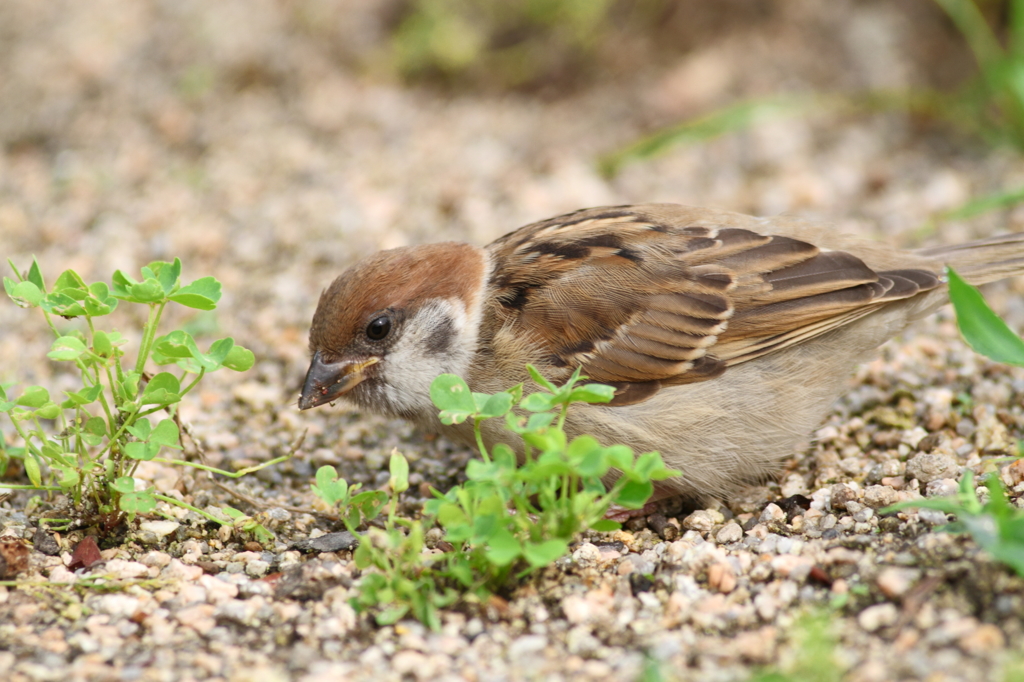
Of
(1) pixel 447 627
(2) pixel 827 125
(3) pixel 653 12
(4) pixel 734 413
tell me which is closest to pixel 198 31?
(3) pixel 653 12

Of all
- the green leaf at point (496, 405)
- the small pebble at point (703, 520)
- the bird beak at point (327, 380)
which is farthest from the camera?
the bird beak at point (327, 380)

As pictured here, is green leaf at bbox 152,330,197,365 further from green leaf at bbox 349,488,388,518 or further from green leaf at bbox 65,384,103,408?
green leaf at bbox 349,488,388,518

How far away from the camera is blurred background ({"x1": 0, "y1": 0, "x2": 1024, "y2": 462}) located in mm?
5410

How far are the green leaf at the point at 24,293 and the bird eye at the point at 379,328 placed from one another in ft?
3.77

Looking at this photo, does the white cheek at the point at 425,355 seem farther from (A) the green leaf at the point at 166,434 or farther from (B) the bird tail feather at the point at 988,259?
(B) the bird tail feather at the point at 988,259

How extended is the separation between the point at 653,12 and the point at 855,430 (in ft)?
13.1

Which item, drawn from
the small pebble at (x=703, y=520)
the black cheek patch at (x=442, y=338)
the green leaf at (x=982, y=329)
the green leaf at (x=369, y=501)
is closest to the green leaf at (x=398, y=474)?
the green leaf at (x=369, y=501)

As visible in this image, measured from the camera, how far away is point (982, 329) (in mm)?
3000

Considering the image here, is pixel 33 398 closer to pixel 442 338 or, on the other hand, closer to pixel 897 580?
pixel 442 338

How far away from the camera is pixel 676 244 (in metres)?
3.71

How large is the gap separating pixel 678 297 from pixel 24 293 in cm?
219

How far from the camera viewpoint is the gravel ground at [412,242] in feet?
8.25

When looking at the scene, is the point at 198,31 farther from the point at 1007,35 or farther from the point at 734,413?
the point at 1007,35

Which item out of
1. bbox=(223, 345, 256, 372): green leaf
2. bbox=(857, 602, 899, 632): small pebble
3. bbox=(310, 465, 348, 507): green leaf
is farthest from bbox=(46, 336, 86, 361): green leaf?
bbox=(857, 602, 899, 632): small pebble
